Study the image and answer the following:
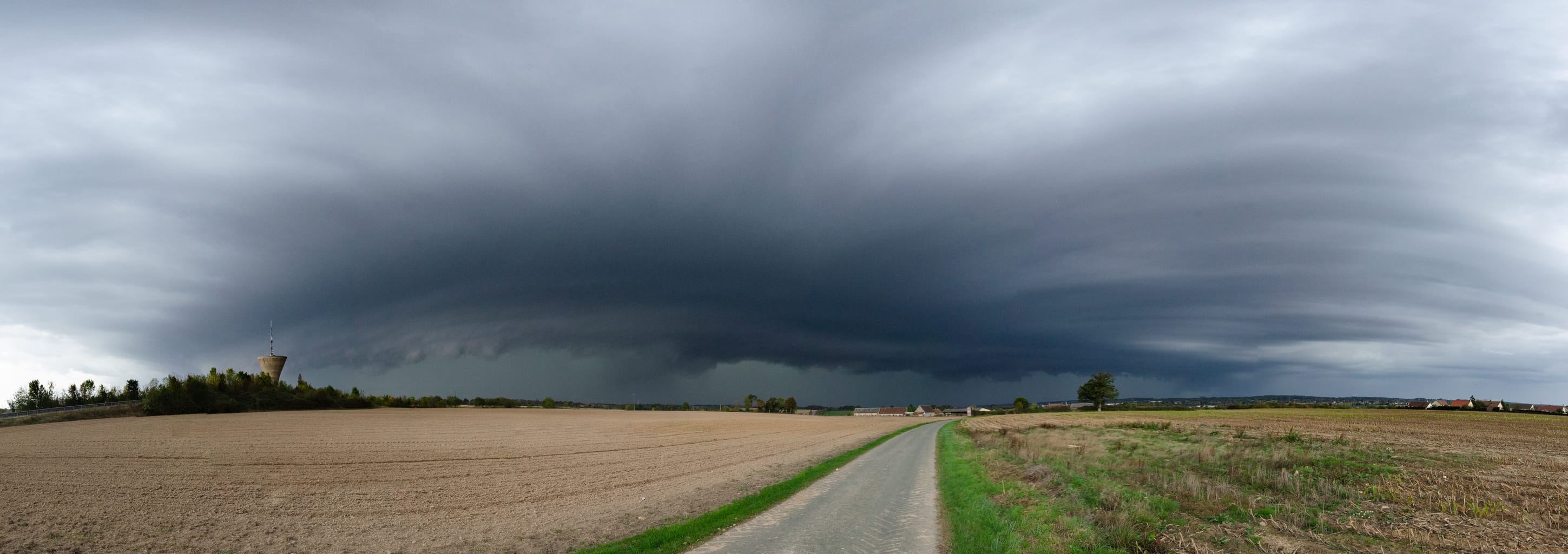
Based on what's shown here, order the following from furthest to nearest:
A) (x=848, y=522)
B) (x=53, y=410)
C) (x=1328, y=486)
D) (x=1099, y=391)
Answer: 1. (x=1099, y=391)
2. (x=53, y=410)
3. (x=1328, y=486)
4. (x=848, y=522)

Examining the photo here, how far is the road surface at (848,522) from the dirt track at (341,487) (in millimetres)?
3027

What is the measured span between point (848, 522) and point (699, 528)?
381 centimetres

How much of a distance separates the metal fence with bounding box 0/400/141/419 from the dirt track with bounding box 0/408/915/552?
6.81 m

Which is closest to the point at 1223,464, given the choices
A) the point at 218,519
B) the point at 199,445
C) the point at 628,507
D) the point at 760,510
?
the point at 760,510

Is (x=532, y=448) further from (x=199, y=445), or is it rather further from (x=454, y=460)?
(x=199, y=445)

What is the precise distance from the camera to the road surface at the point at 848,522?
13523mm

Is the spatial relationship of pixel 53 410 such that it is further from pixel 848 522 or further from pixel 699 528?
pixel 848 522

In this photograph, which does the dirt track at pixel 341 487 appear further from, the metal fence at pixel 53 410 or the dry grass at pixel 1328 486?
the dry grass at pixel 1328 486

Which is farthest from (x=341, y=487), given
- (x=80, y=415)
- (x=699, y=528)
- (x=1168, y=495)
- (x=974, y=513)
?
(x=80, y=415)

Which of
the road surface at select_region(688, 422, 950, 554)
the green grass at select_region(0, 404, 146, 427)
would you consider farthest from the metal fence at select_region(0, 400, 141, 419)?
the road surface at select_region(688, 422, 950, 554)

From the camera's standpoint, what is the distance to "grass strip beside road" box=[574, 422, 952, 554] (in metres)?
13.7

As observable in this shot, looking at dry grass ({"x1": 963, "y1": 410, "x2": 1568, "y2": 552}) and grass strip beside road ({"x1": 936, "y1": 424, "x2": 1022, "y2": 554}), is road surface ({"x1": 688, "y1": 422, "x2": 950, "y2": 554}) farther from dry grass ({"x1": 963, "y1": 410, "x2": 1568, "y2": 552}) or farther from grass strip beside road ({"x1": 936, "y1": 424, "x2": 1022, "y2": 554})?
dry grass ({"x1": 963, "y1": 410, "x2": 1568, "y2": 552})

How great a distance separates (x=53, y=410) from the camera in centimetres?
5856

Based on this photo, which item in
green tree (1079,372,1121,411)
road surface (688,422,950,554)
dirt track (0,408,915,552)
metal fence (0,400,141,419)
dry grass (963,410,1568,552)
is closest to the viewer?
dry grass (963,410,1568,552)
